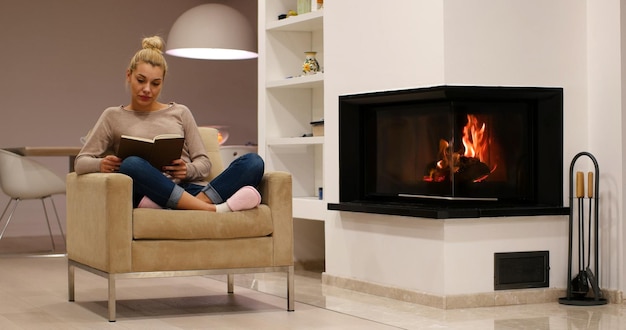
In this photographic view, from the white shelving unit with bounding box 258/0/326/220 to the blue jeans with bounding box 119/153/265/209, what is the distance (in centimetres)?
154

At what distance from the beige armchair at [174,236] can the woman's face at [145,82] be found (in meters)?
0.38

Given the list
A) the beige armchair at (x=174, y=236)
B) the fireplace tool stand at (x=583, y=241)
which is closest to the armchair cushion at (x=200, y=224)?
the beige armchair at (x=174, y=236)

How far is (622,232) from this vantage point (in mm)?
4020

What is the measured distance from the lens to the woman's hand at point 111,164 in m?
3.72

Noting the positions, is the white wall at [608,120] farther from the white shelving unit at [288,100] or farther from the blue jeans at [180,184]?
the white shelving unit at [288,100]

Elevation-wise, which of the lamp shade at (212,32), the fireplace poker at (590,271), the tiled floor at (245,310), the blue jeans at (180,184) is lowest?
the tiled floor at (245,310)

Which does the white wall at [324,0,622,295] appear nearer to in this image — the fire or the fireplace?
the fireplace

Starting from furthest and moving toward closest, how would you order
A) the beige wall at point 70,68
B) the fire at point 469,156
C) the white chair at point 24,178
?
the beige wall at point 70,68 → the white chair at point 24,178 → the fire at point 469,156

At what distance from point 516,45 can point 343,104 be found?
0.93 metres

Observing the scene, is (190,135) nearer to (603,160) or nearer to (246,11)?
(603,160)

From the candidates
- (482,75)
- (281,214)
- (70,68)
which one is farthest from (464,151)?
(70,68)

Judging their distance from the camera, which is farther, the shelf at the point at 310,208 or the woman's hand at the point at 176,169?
the shelf at the point at 310,208

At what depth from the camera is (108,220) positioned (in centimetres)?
349

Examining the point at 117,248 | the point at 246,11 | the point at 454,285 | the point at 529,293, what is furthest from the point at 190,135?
the point at 246,11
